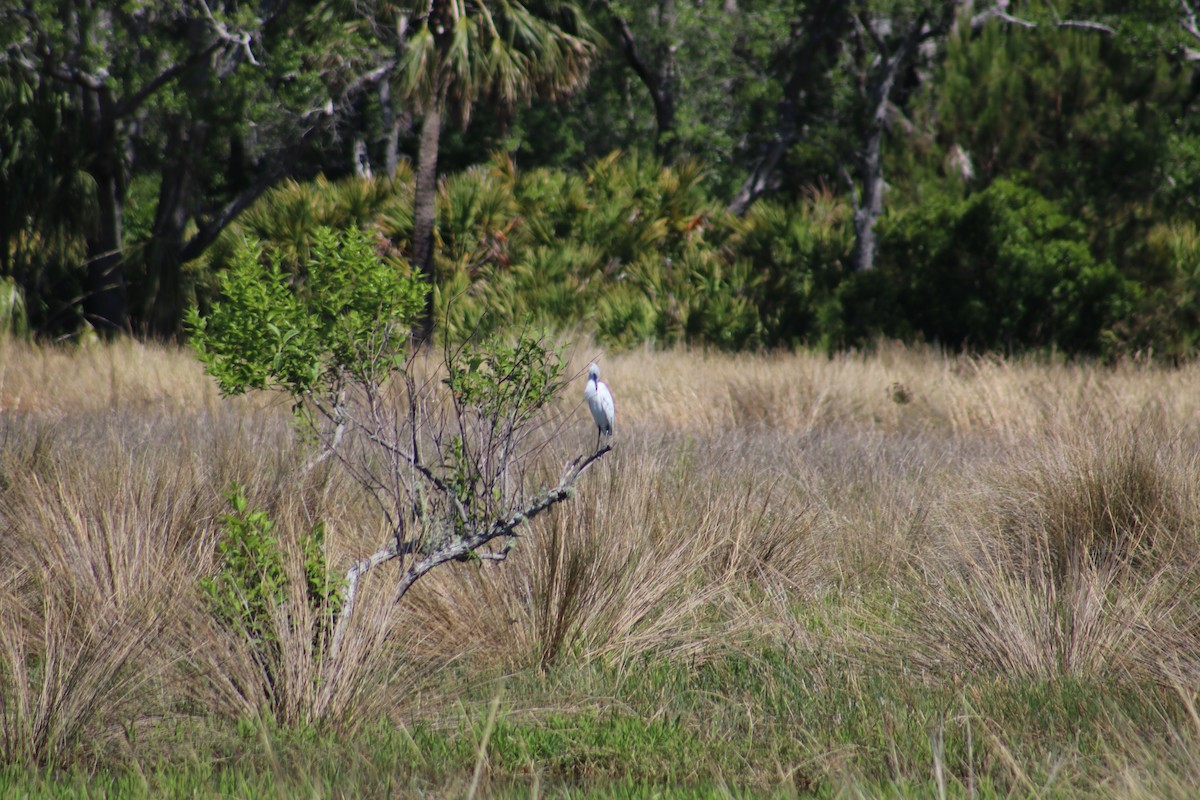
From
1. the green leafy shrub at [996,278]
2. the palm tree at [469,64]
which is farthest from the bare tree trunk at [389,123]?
the green leafy shrub at [996,278]

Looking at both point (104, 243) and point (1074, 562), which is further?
point (104, 243)

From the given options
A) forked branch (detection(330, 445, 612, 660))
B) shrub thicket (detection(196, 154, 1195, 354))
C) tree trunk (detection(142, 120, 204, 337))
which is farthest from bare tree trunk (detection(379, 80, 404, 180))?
forked branch (detection(330, 445, 612, 660))

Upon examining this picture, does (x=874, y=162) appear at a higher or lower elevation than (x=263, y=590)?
lower

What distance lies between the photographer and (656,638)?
15.1ft

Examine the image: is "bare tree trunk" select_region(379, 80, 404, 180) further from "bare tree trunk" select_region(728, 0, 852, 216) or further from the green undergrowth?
the green undergrowth

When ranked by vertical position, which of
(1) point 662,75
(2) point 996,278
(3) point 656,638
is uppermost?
(1) point 662,75

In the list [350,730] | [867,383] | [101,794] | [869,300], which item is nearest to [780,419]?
[867,383]

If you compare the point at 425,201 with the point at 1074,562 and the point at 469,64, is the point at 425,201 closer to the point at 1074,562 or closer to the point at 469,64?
the point at 469,64

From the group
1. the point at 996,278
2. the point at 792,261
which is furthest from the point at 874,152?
the point at 996,278

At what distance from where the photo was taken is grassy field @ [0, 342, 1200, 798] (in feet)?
11.4

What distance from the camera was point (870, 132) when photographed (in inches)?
669

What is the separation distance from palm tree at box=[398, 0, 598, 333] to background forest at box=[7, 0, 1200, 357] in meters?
0.05

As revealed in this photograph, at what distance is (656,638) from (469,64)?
37.7 feet

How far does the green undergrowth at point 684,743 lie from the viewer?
10.8 feet
